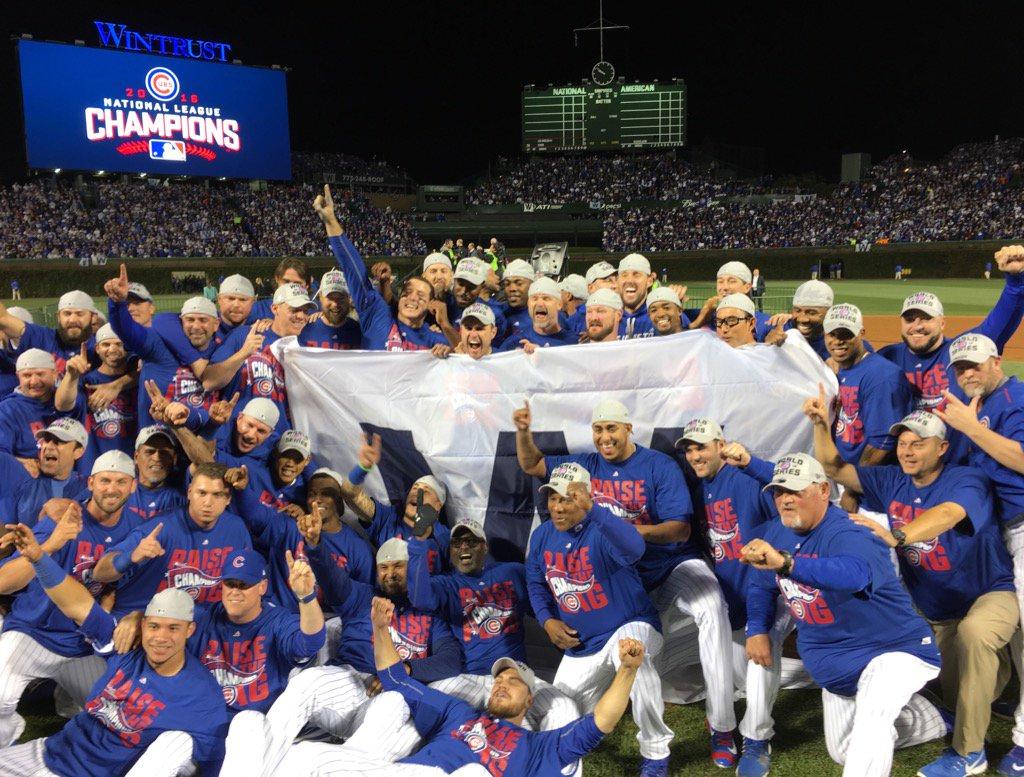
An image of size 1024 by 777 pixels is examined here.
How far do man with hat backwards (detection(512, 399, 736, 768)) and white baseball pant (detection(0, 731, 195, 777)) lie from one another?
212 cm

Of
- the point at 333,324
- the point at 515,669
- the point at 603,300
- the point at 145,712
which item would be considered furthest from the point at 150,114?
the point at 515,669

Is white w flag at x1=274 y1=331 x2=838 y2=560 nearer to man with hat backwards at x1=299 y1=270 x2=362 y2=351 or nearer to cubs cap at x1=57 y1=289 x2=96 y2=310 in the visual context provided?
man with hat backwards at x1=299 y1=270 x2=362 y2=351

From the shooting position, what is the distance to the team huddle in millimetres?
4285

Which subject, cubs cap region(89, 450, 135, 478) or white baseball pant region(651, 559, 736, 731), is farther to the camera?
cubs cap region(89, 450, 135, 478)

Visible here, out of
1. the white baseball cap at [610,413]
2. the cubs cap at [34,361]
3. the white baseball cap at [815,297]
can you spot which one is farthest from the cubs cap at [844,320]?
the cubs cap at [34,361]

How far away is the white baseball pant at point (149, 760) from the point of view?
4105 millimetres

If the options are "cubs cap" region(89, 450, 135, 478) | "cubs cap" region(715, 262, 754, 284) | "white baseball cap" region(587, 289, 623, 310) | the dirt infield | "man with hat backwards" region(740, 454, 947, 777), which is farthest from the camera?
the dirt infield

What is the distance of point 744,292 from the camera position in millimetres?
6941

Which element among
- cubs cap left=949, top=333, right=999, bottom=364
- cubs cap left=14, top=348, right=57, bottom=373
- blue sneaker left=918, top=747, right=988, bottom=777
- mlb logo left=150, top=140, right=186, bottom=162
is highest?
mlb logo left=150, top=140, right=186, bottom=162

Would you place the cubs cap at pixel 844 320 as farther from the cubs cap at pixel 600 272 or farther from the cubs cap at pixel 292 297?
the cubs cap at pixel 292 297

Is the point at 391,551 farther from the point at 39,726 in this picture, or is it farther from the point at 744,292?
the point at 744,292

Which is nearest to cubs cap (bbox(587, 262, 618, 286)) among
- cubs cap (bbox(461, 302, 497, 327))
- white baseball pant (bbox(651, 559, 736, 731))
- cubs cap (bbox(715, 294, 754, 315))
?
cubs cap (bbox(461, 302, 497, 327))

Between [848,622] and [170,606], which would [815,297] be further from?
[170,606]

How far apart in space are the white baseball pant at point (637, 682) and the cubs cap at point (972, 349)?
245 cm
